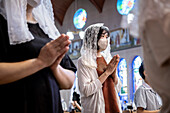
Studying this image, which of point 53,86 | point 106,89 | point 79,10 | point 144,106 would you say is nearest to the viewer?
point 53,86

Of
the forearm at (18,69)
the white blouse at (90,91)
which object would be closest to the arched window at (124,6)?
the white blouse at (90,91)

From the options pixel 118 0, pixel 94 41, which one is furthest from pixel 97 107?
pixel 118 0

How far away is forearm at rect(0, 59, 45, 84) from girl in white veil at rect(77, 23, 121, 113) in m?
1.69

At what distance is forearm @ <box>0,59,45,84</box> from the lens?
1.31m

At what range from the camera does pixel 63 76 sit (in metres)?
1.60

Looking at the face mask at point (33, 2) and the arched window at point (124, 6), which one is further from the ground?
the arched window at point (124, 6)

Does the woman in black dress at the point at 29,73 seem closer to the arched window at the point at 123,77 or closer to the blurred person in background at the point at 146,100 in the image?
the blurred person in background at the point at 146,100

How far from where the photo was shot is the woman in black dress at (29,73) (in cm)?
136

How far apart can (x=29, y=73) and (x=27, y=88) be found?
0.35ft

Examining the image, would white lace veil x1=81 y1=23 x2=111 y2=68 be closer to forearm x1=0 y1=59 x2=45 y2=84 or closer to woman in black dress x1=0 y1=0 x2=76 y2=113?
woman in black dress x1=0 y1=0 x2=76 y2=113

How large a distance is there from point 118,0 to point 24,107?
1725cm

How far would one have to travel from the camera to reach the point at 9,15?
4.73 feet

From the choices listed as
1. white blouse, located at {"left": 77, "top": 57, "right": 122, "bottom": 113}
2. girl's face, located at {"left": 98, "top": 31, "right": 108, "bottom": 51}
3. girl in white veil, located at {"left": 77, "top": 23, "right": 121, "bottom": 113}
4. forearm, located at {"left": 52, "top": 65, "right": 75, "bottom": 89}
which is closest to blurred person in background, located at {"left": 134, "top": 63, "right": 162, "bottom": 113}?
girl in white veil, located at {"left": 77, "top": 23, "right": 121, "bottom": 113}

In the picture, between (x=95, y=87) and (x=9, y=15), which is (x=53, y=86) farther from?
(x=95, y=87)
